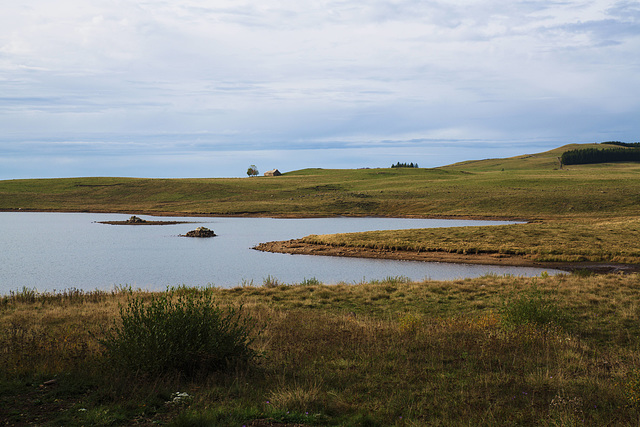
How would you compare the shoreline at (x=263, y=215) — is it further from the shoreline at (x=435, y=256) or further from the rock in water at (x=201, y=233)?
the shoreline at (x=435, y=256)

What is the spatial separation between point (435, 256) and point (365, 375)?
29705 mm

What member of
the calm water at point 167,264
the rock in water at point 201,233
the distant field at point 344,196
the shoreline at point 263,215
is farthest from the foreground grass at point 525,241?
the distant field at point 344,196

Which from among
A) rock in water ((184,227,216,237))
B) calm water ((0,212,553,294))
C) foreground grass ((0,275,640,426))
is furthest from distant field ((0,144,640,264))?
foreground grass ((0,275,640,426))

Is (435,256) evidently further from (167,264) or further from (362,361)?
(362,361)

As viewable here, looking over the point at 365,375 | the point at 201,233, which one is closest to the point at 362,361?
the point at 365,375

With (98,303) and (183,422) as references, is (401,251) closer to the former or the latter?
(98,303)

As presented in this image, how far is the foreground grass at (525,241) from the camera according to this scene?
113ft

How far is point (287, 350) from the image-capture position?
33.6ft

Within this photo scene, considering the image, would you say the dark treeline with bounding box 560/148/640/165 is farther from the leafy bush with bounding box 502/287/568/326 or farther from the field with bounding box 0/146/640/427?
the leafy bush with bounding box 502/287/568/326

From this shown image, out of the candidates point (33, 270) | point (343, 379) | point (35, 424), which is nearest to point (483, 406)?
point (343, 379)

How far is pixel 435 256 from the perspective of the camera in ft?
122

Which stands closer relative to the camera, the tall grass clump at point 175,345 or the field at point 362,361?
the field at point 362,361

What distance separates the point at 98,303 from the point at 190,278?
11.6 m

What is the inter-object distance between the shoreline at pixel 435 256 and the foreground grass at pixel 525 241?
0.88m
